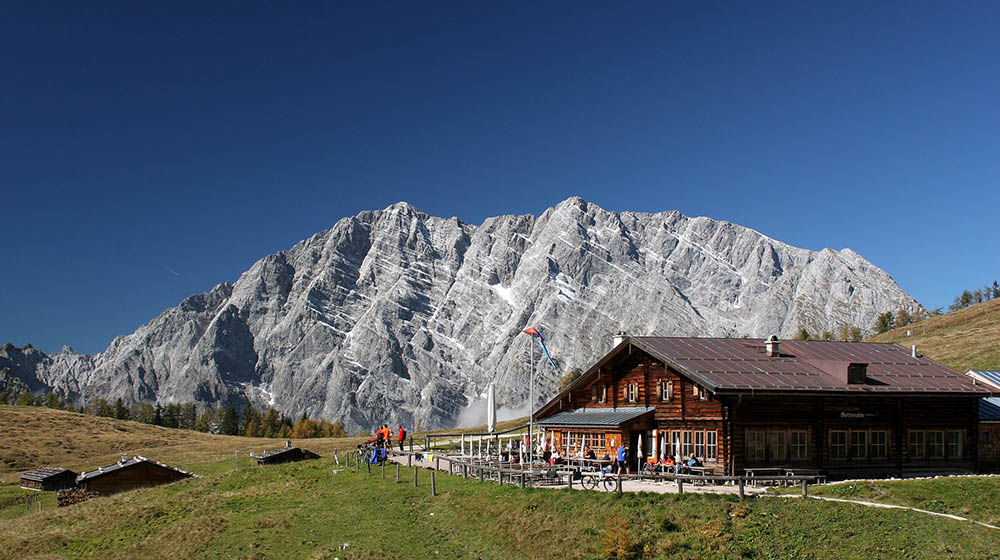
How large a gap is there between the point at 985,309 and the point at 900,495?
4213 inches

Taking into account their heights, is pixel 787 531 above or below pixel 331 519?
above

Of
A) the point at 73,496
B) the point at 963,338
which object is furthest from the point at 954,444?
the point at 963,338

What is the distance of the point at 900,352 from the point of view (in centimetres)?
4109

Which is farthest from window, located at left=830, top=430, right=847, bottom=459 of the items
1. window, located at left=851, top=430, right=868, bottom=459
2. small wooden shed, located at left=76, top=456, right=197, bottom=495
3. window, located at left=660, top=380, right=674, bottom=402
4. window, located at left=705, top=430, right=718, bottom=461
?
small wooden shed, located at left=76, top=456, right=197, bottom=495

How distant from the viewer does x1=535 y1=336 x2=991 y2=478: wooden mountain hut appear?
1262 inches

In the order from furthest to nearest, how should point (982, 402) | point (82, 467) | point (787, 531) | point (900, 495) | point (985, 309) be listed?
1. point (985, 309)
2. point (82, 467)
3. point (982, 402)
4. point (900, 495)
5. point (787, 531)

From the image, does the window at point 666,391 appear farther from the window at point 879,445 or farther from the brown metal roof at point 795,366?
the window at point 879,445

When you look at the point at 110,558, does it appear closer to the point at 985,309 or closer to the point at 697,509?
the point at 697,509

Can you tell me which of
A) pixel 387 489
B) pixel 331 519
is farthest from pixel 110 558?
pixel 387 489

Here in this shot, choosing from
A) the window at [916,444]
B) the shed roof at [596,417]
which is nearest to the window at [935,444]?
the window at [916,444]

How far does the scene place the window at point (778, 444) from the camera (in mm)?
32219

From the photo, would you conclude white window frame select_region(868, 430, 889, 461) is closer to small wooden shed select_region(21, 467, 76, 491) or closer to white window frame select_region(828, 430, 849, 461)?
white window frame select_region(828, 430, 849, 461)

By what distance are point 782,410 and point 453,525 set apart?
52.5 ft

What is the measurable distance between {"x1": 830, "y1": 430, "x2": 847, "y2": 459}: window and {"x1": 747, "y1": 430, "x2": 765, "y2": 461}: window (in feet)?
12.5
